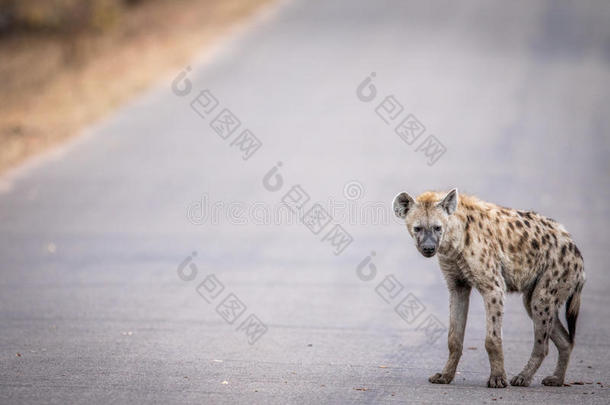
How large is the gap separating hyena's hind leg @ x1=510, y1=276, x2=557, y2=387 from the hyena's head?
3.41ft

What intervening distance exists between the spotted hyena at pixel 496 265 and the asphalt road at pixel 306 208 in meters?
0.34

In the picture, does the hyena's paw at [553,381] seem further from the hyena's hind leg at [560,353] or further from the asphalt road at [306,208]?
the asphalt road at [306,208]

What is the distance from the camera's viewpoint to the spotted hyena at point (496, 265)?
7.06 metres

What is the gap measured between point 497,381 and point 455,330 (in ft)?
1.75

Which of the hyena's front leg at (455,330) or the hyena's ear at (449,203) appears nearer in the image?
the hyena's front leg at (455,330)

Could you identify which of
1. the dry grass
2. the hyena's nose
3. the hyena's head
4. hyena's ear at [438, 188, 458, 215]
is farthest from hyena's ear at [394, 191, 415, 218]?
the dry grass

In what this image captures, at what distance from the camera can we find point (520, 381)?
715cm

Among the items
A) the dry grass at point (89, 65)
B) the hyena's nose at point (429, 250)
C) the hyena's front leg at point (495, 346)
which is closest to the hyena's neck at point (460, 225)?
the hyena's nose at point (429, 250)

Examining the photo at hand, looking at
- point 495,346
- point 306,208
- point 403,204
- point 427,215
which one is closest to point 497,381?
point 495,346

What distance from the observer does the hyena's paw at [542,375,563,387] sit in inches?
285

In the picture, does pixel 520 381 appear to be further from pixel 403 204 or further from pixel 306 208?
pixel 306 208

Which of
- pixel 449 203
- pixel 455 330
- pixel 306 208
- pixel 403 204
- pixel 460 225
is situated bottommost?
pixel 455 330

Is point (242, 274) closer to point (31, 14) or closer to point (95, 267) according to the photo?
point (95, 267)

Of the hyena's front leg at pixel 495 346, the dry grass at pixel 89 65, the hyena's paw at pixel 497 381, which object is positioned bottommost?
the hyena's paw at pixel 497 381
